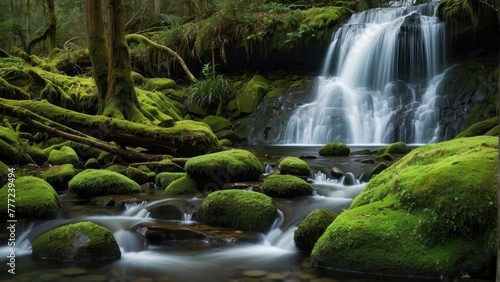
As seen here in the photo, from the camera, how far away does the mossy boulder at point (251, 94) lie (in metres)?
17.9

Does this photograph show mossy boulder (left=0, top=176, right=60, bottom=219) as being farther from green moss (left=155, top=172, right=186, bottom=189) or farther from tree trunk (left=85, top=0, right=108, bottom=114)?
tree trunk (left=85, top=0, right=108, bottom=114)

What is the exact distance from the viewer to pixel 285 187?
6.88m

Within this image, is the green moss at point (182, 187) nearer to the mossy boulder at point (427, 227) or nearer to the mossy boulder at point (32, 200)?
the mossy boulder at point (32, 200)

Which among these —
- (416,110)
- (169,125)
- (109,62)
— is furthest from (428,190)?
(416,110)

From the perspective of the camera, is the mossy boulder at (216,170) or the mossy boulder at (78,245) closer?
the mossy boulder at (78,245)

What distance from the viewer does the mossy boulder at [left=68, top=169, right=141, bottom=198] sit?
24.6ft

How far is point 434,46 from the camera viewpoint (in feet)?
52.2

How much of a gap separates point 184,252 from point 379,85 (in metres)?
12.6

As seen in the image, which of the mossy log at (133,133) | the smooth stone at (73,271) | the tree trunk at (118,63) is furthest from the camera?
the tree trunk at (118,63)

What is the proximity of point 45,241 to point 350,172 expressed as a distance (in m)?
5.21

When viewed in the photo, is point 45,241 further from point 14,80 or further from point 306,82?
point 306,82

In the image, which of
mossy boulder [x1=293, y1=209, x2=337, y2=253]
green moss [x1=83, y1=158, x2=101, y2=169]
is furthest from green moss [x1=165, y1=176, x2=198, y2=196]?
mossy boulder [x1=293, y1=209, x2=337, y2=253]

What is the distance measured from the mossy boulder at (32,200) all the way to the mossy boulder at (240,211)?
1.92 metres

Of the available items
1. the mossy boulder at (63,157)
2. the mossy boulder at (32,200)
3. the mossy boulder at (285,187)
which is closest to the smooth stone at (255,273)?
the mossy boulder at (285,187)
